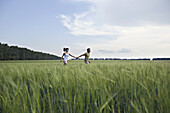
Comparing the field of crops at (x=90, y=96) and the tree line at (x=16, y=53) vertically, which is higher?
the tree line at (x=16, y=53)

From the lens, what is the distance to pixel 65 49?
895 centimetres

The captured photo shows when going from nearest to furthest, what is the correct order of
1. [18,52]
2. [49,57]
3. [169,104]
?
[169,104] < [18,52] < [49,57]

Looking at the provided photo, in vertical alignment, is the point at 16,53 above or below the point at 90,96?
above

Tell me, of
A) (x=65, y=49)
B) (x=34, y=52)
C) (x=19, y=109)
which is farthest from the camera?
(x=34, y=52)

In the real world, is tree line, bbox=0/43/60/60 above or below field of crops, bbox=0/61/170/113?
above

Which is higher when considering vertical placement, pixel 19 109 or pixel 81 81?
A: pixel 81 81

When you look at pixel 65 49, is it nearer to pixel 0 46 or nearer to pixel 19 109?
pixel 19 109

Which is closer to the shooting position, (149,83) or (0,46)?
(149,83)

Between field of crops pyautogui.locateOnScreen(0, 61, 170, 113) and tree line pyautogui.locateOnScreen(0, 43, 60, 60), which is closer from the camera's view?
field of crops pyautogui.locateOnScreen(0, 61, 170, 113)

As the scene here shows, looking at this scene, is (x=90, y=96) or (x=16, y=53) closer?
(x=90, y=96)

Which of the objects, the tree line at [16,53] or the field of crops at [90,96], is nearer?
the field of crops at [90,96]

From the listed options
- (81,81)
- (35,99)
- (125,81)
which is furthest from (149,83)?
(35,99)

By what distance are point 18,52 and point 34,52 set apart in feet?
13.6

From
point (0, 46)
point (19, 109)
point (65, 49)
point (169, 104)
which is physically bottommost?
point (19, 109)
